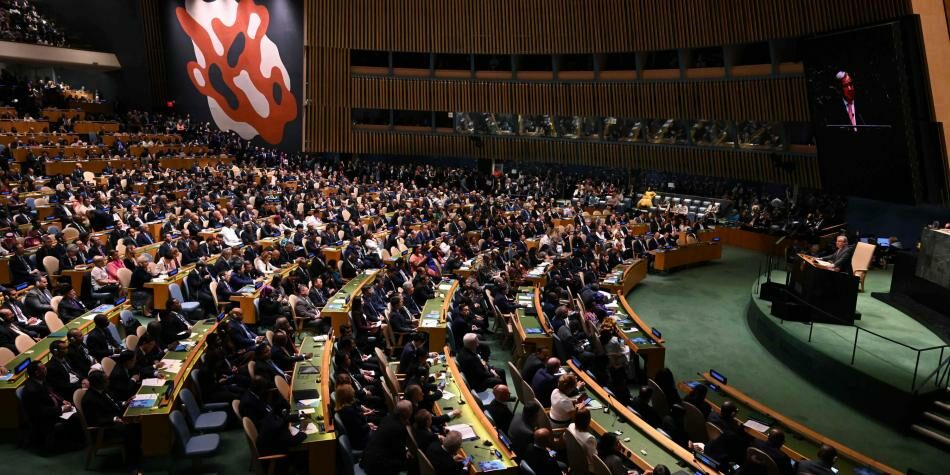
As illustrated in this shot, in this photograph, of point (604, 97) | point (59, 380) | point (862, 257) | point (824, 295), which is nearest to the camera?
point (59, 380)

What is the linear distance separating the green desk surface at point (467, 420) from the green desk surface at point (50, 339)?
4.18 m

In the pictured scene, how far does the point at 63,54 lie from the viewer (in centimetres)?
2658

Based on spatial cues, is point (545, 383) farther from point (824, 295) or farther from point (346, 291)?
point (824, 295)

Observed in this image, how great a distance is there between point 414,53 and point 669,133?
1118cm

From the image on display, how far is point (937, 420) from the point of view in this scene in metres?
8.20

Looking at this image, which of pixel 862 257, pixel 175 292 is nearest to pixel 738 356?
pixel 862 257

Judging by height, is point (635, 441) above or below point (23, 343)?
below

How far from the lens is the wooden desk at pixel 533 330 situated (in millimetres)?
9430

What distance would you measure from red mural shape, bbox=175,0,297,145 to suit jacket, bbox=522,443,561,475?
24490 millimetres

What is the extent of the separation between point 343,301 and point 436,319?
1.60 m

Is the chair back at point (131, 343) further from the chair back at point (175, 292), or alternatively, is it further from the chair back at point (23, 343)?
the chair back at point (175, 292)

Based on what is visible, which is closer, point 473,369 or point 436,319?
point 473,369

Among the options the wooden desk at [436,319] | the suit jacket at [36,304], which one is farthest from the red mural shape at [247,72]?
the suit jacket at [36,304]

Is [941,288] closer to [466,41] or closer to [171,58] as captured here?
[466,41]
